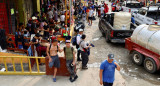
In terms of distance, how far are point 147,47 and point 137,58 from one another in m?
0.89

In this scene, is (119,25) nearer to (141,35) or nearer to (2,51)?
(141,35)

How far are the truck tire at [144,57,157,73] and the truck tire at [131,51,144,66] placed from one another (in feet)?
0.98

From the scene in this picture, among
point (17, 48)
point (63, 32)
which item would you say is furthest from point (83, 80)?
point (63, 32)

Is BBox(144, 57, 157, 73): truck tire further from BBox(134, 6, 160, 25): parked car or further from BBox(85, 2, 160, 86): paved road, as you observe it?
BBox(134, 6, 160, 25): parked car

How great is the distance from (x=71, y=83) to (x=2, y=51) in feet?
13.3

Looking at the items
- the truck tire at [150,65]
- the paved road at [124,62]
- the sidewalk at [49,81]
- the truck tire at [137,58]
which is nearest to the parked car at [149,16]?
the paved road at [124,62]

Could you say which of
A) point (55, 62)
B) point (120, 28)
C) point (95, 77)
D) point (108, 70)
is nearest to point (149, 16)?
point (120, 28)

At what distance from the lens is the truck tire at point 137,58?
290 inches

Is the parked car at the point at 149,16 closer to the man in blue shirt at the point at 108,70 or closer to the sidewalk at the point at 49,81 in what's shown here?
the sidewalk at the point at 49,81

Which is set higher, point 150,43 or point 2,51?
point 150,43

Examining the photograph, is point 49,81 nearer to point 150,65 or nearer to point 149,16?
point 150,65

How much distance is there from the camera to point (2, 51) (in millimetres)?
7902

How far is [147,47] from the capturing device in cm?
707

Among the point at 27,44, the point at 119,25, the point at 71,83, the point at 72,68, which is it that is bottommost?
the point at 71,83
